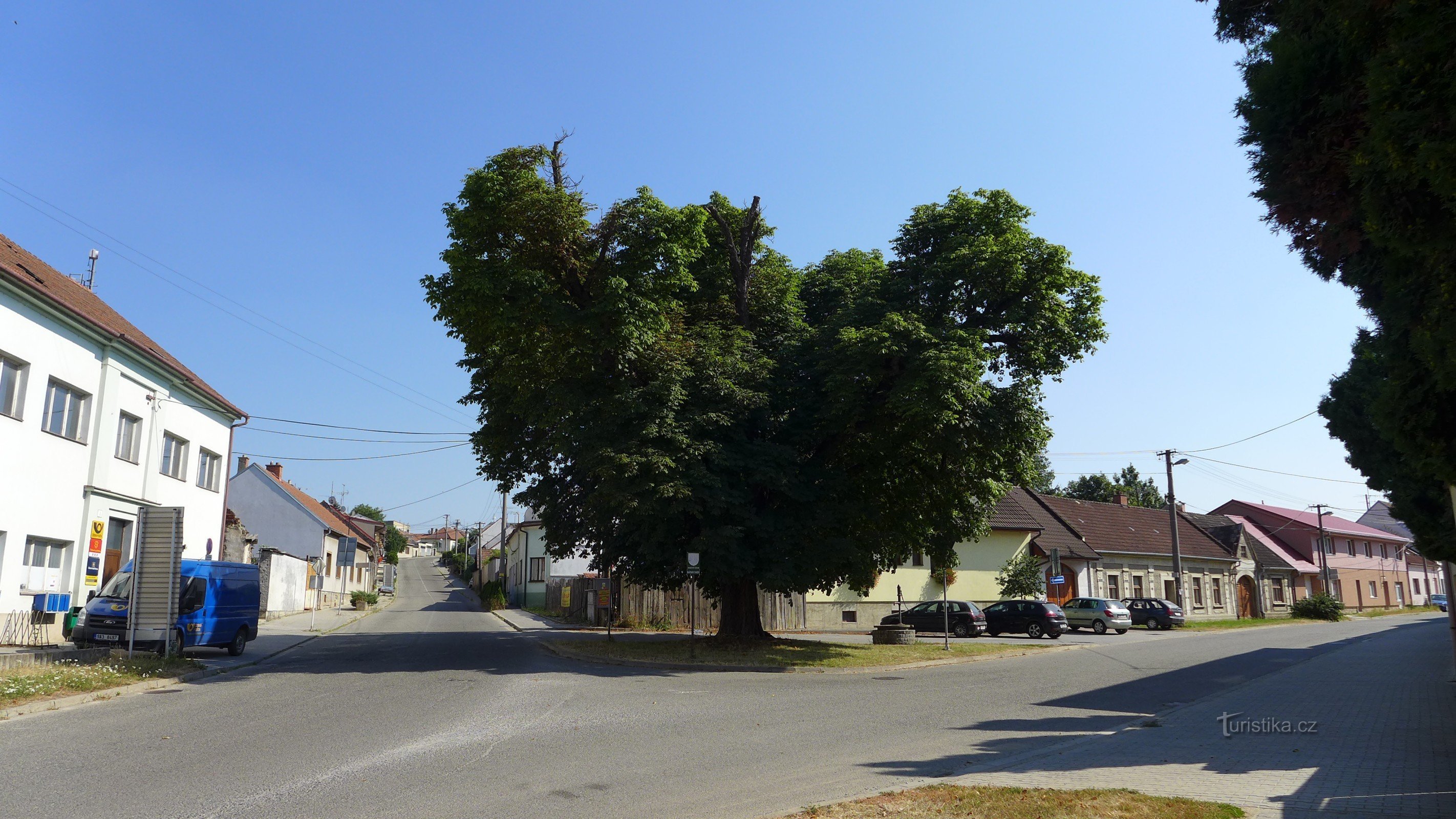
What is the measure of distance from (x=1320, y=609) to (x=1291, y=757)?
49.0 meters

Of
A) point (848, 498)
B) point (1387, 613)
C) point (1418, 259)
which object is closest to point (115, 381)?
point (848, 498)

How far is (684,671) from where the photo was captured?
1923 centimetres

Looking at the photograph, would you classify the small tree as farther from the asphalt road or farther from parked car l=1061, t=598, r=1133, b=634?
the asphalt road

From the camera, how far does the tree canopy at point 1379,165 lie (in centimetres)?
511

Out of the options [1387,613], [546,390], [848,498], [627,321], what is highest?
[627,321]

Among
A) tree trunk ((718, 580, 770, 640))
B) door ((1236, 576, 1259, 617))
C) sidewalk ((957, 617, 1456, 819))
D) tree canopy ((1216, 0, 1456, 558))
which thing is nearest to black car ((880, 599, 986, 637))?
tree trunk ((718, 580, 770, 640))

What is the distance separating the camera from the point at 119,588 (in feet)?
60.5

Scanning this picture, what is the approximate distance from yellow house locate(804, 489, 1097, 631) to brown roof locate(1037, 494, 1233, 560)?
6.10ft

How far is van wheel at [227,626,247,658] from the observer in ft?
66.6

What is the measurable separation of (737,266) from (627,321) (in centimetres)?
551

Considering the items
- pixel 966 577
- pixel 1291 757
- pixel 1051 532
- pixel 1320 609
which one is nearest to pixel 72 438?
pixel 1291 757

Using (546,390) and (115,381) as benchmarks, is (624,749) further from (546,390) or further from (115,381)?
(115,381)

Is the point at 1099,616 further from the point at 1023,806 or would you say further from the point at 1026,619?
the point at 1023,806

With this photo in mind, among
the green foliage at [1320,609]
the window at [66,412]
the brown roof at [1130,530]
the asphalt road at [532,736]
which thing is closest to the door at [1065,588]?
the brown roof at [1130,530]
